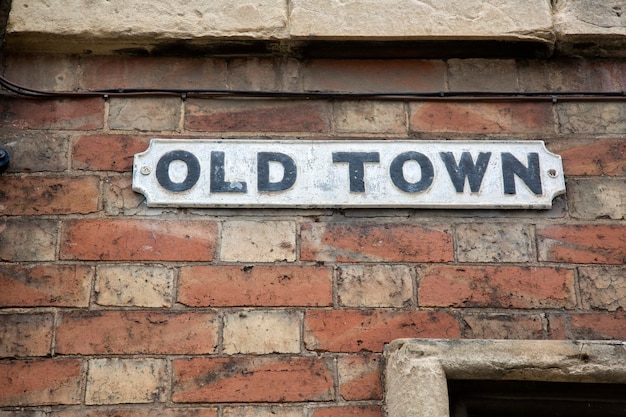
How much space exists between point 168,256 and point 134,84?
1.78 feet

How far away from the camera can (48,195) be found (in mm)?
2346

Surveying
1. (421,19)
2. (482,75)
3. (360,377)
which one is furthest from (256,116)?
(360,377)

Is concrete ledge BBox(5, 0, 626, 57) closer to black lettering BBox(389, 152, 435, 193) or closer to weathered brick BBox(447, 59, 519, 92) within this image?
weathered brick BBox(447, 59, 519, 92)

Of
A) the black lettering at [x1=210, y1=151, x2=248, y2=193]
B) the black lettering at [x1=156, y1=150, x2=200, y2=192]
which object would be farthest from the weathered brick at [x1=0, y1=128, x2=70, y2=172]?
the black lettering at [x1=210, y1=151, x2=248, y2=193]

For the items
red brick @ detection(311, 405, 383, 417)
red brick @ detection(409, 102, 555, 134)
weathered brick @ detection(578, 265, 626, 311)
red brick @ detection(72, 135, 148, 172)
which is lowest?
red brick @ detection(311, 405, 383, 417)

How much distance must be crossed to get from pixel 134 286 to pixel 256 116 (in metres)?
0.59

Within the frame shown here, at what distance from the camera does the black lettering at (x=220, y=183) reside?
2.35 m

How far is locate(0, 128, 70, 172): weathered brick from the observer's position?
2385mm

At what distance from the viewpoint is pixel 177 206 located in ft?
7.65

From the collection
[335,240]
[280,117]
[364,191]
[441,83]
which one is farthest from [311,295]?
[441,83]

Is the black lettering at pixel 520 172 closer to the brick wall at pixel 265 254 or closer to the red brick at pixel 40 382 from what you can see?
the brick wall at pixel 265 254

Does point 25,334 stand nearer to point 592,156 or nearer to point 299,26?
point 299,26

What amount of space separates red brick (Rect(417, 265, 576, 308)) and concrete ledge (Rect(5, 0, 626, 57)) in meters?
0.67

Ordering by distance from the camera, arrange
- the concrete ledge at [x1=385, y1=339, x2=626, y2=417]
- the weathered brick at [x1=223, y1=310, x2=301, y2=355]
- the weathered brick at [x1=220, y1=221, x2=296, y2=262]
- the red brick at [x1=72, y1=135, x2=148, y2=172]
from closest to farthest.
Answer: the concrete ledge at [x1=385, y1=339, x2=626, y2=417], the weathered brick at [x1=223, y1=310, x2=301, y2=355], the weathered brick at [x1=220, y1=221, x2=296, y2=262], the red brick at [x1=72, y1=135, x2=148, y2=172]
